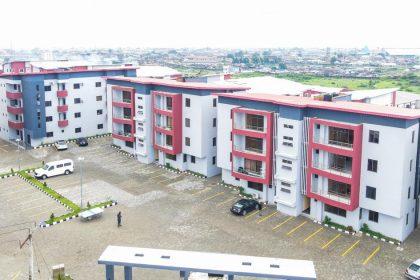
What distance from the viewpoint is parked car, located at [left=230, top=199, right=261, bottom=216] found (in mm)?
50250

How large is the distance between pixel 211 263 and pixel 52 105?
62.5 m

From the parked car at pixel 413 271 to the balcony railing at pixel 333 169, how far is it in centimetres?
1127

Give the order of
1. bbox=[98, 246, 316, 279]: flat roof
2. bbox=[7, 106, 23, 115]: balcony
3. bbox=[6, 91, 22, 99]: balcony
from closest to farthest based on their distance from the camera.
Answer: bbox=[98, 246, 316, 279]: flat roof → bbox=[6, 91, 22, 99]: balcony → bbox=[7, 106, 23, 115]: balcony

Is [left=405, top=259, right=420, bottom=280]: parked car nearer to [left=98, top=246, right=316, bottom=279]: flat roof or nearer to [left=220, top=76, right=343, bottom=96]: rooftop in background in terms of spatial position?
[left=98, top=246, right=316, bottom=279]: flat roof

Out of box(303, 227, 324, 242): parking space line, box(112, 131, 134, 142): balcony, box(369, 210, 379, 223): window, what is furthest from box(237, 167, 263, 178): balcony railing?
box(112, 131, 134, 142): balcony

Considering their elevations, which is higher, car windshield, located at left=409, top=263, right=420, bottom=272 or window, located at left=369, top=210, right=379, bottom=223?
window, located at left=369, top=210, right=379, bottom=223

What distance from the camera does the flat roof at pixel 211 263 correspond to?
2905cm

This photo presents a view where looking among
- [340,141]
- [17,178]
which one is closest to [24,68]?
A: [17,178]

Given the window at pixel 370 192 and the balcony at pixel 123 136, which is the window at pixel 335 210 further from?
the balcony at pixel 123 136

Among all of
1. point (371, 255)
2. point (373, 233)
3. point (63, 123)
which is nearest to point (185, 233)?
point (371, 255)

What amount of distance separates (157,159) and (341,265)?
39.0 m

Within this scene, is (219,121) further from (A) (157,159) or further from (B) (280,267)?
(B) (280,267)

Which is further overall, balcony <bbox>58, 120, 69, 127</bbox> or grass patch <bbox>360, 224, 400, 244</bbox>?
balcony <bbox>58, 120, 69, 127</bbox>

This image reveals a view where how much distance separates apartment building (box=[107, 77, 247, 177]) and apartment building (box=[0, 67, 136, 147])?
14.5m
